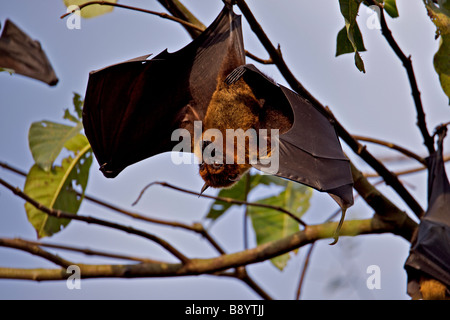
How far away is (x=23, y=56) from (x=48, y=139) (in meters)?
1.04

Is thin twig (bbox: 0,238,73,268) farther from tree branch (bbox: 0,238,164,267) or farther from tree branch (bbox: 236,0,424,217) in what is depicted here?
tree branch (bbox: 236,0,424,217)

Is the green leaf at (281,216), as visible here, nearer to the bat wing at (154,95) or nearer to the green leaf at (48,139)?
the bat wing at (154,95)

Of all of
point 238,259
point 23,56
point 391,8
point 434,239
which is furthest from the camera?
point 23,56

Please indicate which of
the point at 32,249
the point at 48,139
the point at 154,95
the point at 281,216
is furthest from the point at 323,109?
the point at 48,139

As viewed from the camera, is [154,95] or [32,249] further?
[154,95]

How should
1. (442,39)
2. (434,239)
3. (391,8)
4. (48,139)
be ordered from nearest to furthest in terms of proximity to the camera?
1. (442,39)
2. (391,8)
3. (434,239)
4. (48,139)

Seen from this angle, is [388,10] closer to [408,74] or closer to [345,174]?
[408,74]

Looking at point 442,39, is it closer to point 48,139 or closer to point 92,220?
point 92,220

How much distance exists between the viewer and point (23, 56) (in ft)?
15.0

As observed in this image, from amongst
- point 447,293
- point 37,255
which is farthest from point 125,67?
point 447,293

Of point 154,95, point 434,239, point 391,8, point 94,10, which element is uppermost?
point 94,10

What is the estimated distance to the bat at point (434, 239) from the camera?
3.95 metres

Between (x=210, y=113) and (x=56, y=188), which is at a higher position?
(x=210, y=113)

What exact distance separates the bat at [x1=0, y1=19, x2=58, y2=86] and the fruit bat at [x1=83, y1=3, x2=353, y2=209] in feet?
3.85
